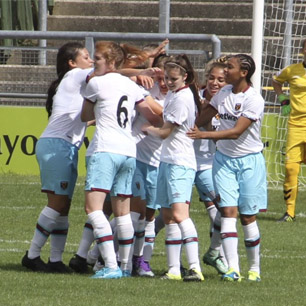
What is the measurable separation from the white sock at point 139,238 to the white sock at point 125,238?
13.0 inches

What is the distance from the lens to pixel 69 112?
29.4 ft

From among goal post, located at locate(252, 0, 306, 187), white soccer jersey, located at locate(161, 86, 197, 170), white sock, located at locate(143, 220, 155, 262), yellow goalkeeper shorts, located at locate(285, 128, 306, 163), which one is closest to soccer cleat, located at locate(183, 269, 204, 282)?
white sock, located at locate(143, 220, 155, 262)

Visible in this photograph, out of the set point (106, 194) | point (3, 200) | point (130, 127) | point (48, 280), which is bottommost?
point (3, 200)

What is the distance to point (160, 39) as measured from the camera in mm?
14711

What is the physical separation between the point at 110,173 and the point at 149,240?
1.08 meters

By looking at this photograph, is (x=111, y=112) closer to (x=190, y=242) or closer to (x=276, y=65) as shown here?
(x=190, y=242)

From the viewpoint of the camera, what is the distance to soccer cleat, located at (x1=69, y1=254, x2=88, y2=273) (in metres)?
8.95

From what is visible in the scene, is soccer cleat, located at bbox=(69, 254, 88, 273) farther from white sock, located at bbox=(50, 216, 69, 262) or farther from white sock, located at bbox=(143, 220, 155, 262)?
white sock, located at bbox=(143, 220, 155, 262)

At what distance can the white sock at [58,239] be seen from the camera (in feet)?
29.6

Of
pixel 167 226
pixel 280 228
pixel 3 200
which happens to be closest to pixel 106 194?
pixel 167 226

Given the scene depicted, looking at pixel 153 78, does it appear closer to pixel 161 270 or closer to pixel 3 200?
pixel 161 270

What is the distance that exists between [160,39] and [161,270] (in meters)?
5.97

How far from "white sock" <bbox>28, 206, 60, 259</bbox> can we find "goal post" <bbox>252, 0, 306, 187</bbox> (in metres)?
6.43

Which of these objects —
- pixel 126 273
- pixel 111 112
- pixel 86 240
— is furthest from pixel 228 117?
pixel 86 240
